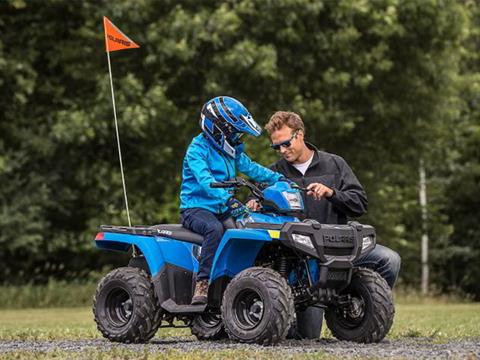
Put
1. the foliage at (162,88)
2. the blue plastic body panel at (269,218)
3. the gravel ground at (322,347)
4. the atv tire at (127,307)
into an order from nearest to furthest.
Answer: the gravel ground at (322,347) → the blue plastic body panel at (269,218) → the atv tire at (127,307) → the foliage at (162,88)

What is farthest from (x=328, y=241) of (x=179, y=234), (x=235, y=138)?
(x=179, y=234)

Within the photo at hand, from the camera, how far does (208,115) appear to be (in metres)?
10.1

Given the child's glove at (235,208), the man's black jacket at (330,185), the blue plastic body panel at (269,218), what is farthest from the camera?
the man's black jacket at (330,185)

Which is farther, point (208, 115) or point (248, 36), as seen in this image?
point (248, 36)

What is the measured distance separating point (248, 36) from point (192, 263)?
17.8m

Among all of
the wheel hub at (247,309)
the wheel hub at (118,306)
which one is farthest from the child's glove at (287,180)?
the wheel hub at (118,306)

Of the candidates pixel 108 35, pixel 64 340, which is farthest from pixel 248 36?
pixel 64 340

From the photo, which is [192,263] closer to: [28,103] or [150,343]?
[150,343]

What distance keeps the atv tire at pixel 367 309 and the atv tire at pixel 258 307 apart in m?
0.90

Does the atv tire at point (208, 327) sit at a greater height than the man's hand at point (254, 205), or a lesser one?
lesser

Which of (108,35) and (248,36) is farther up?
(248,36)

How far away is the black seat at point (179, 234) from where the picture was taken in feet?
33.4

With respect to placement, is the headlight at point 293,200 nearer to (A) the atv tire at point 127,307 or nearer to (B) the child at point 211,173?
(B) the child at point 211,173

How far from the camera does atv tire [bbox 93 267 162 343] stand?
10.2 meters
